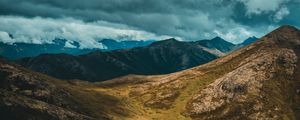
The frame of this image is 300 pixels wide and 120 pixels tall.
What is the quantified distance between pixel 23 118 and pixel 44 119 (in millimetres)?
12503

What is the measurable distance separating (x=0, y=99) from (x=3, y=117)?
15.0 metres

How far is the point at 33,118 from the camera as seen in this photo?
638ft

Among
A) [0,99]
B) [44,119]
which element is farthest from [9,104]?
[44,119]

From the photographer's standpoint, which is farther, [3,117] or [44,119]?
[44,119]

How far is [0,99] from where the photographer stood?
196 meters

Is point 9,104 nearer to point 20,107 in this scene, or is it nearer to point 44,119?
point 20,107

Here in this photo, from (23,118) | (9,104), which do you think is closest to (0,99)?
(9,104)

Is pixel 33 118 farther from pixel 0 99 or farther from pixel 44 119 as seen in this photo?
pixel 0 99

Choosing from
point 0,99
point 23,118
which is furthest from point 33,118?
point 0,99

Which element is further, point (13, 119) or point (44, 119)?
point (44, 119)

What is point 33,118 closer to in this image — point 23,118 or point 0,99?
point 23,118

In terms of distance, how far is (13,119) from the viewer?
186500mm

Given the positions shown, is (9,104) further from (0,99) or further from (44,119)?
(44,119)

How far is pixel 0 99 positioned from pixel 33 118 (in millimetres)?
20191
